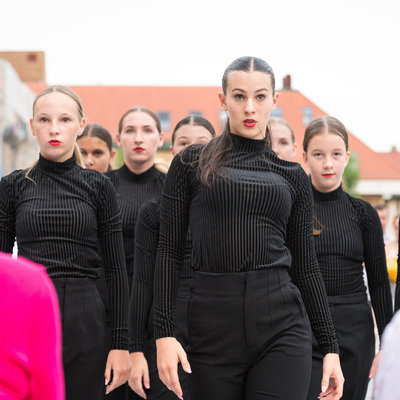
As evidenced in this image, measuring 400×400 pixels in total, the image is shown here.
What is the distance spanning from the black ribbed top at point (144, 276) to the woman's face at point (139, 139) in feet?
4.14

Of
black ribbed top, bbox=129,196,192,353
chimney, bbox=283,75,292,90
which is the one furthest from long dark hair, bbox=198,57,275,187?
chimney, bbox=283,75,292,90

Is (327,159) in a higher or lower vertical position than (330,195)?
higher

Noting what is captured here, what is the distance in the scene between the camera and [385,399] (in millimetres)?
1546

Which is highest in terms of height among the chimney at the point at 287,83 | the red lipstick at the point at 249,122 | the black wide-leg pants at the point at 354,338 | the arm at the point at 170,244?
the chimney at the point at 287,83

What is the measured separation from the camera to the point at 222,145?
12.6ft

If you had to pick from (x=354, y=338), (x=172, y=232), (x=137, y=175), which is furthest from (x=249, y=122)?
(x=137, y=175)

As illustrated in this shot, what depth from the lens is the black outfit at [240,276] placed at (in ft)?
11.7

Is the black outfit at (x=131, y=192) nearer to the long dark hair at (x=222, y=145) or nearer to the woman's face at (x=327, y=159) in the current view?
the woman's face at (x=327, y=159)

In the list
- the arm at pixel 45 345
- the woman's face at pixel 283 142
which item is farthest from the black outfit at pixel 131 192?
the arm at pixel 45 345

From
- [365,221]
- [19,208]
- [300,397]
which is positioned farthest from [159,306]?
[365,221]

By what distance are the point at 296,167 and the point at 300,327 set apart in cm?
75

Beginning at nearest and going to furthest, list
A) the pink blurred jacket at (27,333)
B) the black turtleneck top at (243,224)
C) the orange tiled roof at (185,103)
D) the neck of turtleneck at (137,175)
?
the pink blurred jacket at (27,333) → the black turtleneck top at (243,224) → the neck of turtleneck at (137,175) → the orange tiled roof at (185,103)

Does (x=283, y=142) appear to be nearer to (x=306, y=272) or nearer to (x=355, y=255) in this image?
(x=355, y=255)

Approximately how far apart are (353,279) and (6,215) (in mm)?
2232
